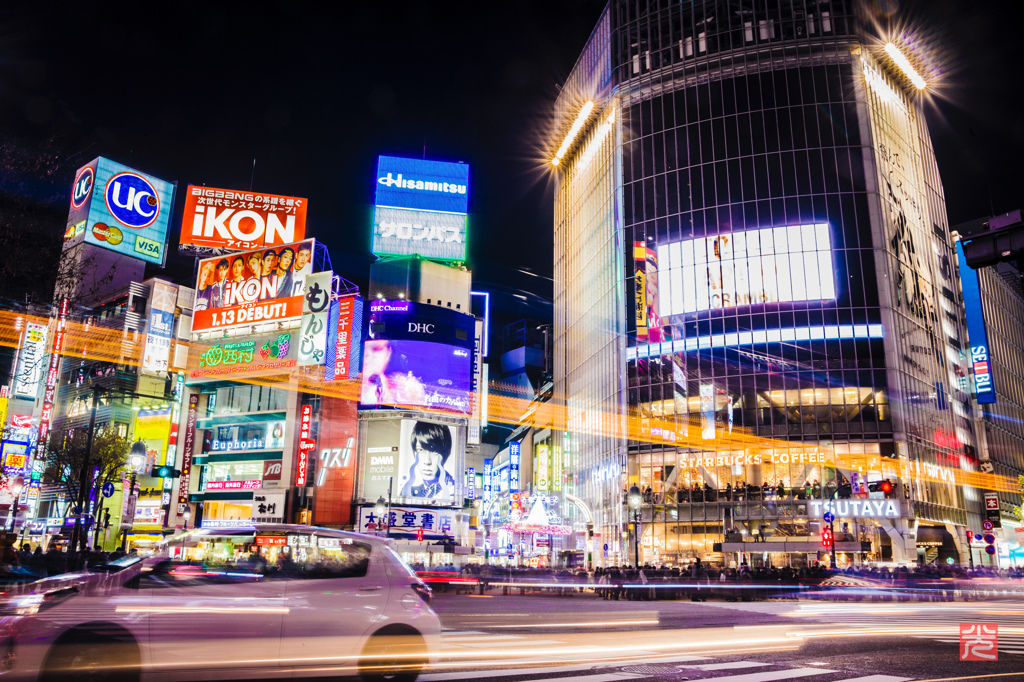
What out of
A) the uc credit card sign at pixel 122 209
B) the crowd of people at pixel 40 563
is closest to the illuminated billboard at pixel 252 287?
the uc credit card sign at pixel 122 209

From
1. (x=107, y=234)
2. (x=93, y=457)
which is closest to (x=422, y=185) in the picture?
(x=107, y=234)

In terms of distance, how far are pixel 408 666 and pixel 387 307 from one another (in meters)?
59.6

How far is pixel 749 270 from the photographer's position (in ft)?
188

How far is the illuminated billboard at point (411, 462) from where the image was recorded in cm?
6275

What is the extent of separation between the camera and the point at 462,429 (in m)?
66.3

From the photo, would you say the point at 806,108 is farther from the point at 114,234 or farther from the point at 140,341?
the point at 140,341

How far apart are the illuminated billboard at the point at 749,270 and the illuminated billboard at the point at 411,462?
2315cm

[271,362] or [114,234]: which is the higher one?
[114,234]

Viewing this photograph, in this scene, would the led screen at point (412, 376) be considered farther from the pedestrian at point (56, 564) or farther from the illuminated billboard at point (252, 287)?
the pedestrian at point (56, 564)

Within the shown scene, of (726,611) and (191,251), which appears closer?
(726,611)

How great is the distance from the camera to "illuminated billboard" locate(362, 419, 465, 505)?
62.8 metres

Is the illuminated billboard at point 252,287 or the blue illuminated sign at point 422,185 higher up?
the blue illuminated sign at point 422,185

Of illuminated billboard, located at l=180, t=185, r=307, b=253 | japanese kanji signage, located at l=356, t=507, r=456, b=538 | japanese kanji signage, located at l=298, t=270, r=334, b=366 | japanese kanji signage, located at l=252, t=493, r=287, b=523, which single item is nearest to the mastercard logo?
illuminated billboard, located at l=180, t=185, r=307, b=253

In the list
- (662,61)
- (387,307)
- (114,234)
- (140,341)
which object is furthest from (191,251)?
(662,61)
